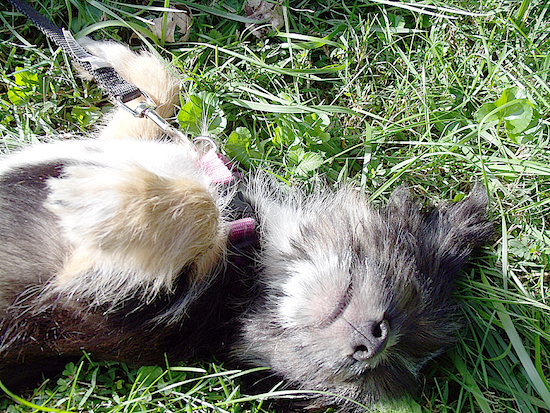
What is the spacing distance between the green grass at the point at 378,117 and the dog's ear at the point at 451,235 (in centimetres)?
29

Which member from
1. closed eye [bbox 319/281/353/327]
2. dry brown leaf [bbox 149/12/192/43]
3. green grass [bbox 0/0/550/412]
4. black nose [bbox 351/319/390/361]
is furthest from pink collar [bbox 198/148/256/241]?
dry brown leaf [bbox 149/12/192/43]

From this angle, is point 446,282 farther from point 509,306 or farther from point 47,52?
point 47,52

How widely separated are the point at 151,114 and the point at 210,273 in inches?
40.1

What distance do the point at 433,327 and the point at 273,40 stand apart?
218 cm

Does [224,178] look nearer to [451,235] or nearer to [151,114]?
[151,114]

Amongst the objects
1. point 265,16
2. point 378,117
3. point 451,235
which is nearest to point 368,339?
point 451,235

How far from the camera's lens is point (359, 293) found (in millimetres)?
2119

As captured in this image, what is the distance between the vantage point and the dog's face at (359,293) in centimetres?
212

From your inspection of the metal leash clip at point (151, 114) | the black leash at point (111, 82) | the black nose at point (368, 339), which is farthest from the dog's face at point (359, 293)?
the black leash at point (111, 82)

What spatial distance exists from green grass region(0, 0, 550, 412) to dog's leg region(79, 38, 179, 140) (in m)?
0.11

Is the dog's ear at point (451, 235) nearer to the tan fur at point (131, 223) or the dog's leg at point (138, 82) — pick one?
the tan fur at point (131, 223)

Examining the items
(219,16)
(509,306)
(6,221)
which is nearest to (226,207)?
(6,221)

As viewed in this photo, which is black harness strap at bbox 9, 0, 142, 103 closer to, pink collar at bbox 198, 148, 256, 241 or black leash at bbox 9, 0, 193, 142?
black leash at bbox 9, 0, 193, 142

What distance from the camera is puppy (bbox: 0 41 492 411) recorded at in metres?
2.04
